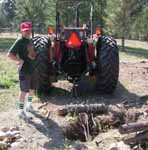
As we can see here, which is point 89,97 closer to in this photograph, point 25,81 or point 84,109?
point 84,109

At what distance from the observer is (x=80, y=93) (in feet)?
32.9

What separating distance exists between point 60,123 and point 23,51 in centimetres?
153

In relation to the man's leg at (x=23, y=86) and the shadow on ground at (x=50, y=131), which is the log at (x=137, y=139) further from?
the man's leg at (x=23, y=86)

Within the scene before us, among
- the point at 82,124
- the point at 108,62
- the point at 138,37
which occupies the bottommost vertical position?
the point at 138,37

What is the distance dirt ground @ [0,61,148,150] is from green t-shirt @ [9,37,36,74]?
0.85m

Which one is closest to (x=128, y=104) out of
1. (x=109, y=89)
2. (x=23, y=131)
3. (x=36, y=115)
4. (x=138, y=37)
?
(x=109, y=89)

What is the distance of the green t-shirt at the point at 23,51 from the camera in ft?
25.8

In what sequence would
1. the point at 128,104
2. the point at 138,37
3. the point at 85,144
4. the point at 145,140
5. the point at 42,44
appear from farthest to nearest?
1. the point at 138,37
2. the point at 42,44
3. the point at 128,104
4. the point at 85,144
5. the point at 145,140

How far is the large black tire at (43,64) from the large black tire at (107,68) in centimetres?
115

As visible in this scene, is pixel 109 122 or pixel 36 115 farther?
pixel 36 115

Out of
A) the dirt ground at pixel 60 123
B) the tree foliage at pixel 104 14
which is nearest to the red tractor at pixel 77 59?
the dirt ground at pixel 60 123

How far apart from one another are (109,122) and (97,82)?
259 cm

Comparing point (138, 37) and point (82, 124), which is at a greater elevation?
point (82, 124)

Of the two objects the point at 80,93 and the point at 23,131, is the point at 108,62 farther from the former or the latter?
the point at 23,131
